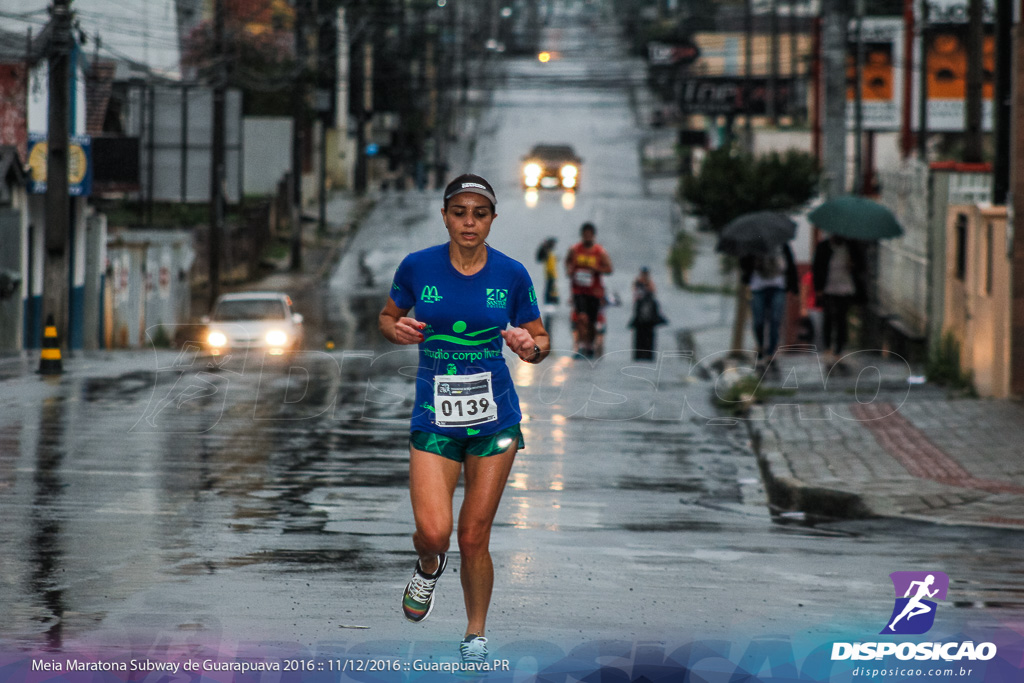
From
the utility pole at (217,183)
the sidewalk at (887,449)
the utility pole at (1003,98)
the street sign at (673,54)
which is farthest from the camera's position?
the street sign at (673,54)

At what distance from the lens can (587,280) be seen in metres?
23.5

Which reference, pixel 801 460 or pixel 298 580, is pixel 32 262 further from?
pixel 298 580

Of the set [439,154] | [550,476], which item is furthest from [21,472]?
[439,154]

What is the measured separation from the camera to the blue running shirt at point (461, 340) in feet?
21.0

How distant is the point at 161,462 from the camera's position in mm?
12195

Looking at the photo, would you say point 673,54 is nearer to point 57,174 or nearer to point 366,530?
point 57,174

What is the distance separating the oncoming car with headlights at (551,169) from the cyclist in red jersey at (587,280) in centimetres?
3711

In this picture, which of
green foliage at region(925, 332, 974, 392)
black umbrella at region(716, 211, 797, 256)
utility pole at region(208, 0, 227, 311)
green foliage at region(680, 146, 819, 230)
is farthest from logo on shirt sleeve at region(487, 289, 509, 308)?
utility pole at region(208, 0, 227, 311)

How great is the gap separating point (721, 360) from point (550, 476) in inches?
564

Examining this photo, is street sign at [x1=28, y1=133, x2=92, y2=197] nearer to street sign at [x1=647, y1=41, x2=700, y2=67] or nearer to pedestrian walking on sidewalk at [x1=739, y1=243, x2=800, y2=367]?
pedestrian walking on sidewalk at [x1=739, y1=243, x2=800, y2=367]

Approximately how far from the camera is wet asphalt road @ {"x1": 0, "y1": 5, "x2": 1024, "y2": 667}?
7.06 metres

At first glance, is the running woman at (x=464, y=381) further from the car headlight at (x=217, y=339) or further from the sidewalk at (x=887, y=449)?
the car headlight at (x=217, y=339)

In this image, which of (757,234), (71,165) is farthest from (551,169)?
(757,234)

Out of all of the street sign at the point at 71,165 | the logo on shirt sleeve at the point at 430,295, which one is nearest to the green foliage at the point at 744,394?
the logo on shirt sleeve at the point at 430,295
